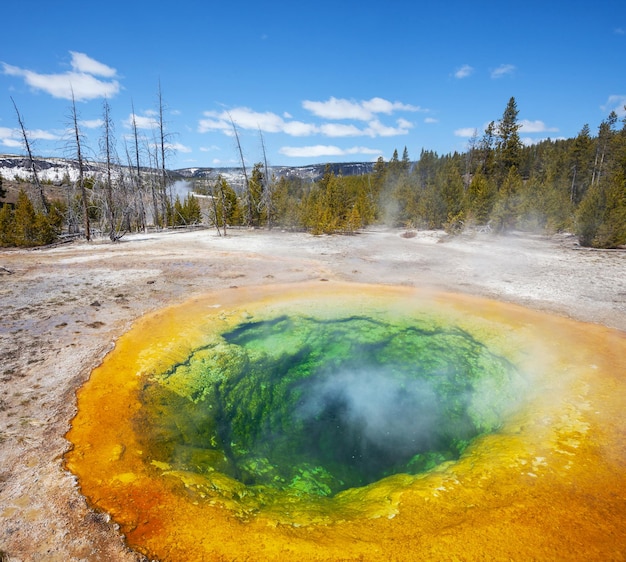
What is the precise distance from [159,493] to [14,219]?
980 inches

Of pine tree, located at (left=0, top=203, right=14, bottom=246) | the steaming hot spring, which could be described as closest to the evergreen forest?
pine tree, located at (left=0, top=203, right=14, bottom=246)

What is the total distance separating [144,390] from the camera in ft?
19.5

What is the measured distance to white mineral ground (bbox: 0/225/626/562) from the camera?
11.3ft

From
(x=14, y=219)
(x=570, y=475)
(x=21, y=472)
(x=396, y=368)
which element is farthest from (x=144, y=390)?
(x=14, y=219)

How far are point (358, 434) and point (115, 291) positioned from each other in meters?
9.22

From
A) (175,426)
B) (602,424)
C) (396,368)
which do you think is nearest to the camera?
(602,424)

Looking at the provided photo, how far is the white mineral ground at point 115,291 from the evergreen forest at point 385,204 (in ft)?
7.18

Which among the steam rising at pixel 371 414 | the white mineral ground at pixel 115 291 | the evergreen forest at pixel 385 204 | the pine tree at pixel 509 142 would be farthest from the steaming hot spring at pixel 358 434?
the pine tree at pixel 509 142

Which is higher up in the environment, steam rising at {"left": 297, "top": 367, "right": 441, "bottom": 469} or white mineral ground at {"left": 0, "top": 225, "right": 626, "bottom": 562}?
white mineral ground at {"left": 0, "top": 225, "right": 626, "bottom": 562}

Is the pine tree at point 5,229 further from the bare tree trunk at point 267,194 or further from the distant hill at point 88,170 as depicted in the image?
the bare tree trunk at point 267,194

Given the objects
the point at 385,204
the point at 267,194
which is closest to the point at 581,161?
the point at 385,204

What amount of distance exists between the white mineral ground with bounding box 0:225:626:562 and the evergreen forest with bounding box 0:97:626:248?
2188 millimetres

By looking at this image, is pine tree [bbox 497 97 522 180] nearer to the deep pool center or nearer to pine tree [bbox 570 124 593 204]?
pine tree [bbox 570 124 593 204]

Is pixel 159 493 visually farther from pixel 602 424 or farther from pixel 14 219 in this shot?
pixel 14 219
